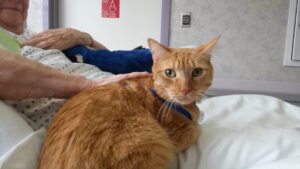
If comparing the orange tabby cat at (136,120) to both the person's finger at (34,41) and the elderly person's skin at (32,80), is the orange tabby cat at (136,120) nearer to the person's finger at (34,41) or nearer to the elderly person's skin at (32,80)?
the elderly person's skin at (32,80)

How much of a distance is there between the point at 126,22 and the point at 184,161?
150 centimetres

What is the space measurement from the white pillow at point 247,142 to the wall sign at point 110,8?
1.33 m

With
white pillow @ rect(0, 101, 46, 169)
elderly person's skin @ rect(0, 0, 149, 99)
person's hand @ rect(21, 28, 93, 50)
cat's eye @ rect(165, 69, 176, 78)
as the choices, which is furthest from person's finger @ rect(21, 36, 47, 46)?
cat's eye @ rect(165, 69, 176, 78)

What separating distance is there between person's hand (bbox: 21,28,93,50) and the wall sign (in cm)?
77

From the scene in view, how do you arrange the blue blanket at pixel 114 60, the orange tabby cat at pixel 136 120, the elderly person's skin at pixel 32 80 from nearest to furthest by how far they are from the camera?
1. the orange tabby cat at pixel 136 120
2. the elderly person's skin at pixel 32 80
3. the blue blanket at pixel 114 60

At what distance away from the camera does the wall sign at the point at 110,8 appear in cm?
206

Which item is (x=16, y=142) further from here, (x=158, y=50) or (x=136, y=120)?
(x=158, y=50)

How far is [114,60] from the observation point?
127 cm

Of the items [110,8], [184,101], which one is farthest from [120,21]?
[184,101]

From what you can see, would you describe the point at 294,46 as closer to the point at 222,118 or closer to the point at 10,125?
the point at 222,118

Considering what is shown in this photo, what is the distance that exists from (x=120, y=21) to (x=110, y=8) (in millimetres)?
107

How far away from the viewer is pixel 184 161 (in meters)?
0.73

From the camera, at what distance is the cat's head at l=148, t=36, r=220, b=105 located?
0.78 metres

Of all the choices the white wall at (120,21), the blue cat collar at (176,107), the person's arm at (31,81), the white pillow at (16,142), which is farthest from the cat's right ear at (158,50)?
the white wall at (120,21)
